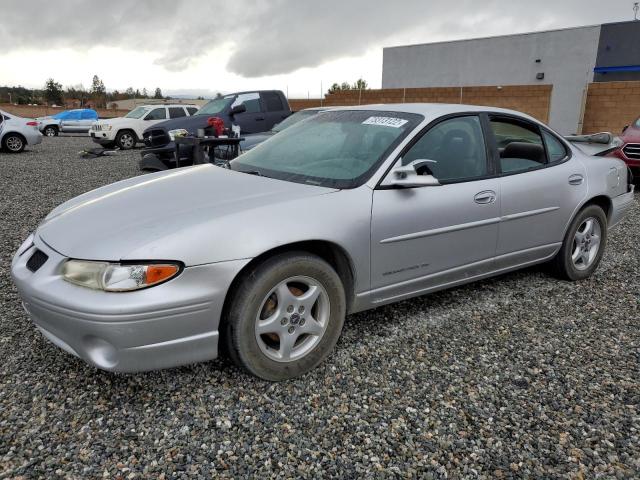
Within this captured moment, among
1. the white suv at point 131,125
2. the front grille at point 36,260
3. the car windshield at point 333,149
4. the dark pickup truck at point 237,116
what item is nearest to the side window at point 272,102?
the dark pickup truck at point 237,116

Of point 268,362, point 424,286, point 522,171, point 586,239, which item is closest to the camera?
point 268,362

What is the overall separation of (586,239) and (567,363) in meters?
1.72

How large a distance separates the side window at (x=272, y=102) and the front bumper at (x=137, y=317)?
1028 cm

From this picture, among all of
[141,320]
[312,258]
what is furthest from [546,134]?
[141,320]

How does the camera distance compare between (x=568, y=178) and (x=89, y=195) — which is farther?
(x=568, y=178)

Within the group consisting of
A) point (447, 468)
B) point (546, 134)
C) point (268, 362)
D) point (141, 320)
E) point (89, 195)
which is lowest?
point (447, 468)

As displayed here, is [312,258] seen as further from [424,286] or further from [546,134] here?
[546,134]

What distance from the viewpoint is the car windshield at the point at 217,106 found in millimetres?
12104

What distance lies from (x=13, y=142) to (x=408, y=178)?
1580 centimetres

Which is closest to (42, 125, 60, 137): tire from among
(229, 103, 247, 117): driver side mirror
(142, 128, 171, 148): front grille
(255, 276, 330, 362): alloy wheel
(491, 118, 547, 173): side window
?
(142, 128, 171, 148): front grille

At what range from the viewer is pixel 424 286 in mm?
3307

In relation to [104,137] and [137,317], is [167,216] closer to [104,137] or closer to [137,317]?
[137,317]

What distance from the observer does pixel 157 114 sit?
1805 centimetres

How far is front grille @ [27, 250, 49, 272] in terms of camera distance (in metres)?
2.58
